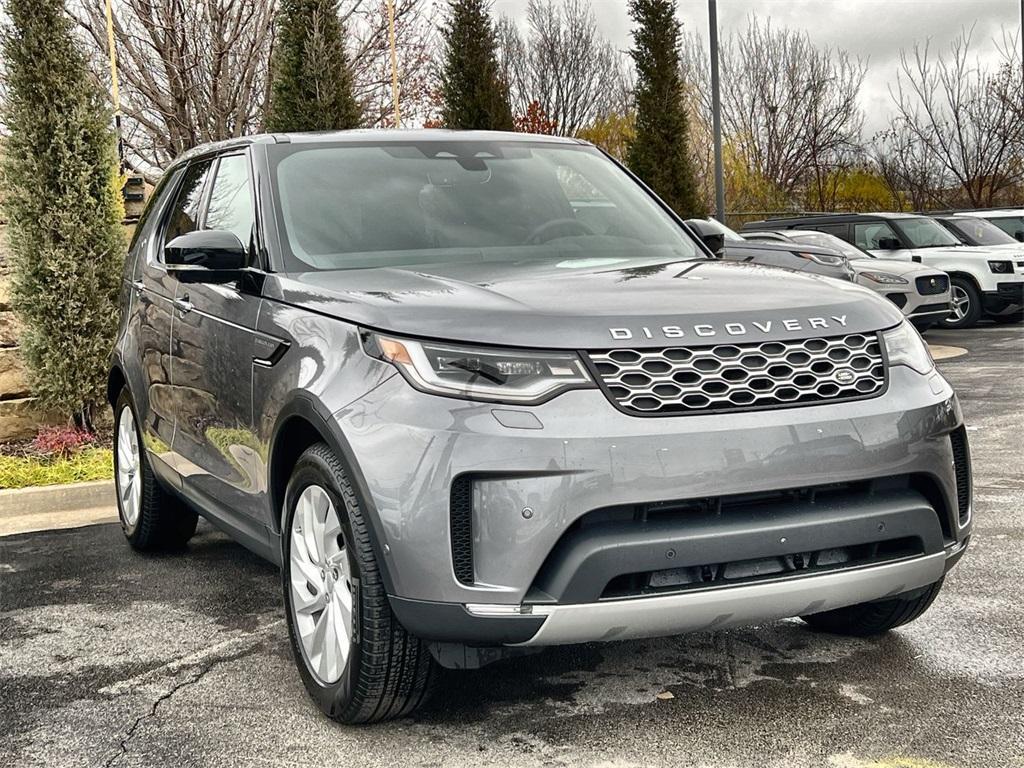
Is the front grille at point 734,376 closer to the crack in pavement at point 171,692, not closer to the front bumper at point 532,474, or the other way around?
the front bumper at point 532,474

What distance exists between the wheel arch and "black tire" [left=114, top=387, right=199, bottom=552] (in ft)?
5.99

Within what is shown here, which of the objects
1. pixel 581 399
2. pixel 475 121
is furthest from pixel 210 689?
pixel 475 121

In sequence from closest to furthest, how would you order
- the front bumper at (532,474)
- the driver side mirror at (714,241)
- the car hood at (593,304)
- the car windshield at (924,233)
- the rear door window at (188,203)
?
the front bumper at (532,474) → the car hood at (593,304) → the driver side mirror at (714,241) → the rear door window at (188,203) → the car windshield at (924,233)

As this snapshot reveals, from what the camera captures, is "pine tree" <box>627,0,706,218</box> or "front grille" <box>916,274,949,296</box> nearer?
"front grille" <box>916,274,949,296</box>

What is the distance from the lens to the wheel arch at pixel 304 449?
328cm

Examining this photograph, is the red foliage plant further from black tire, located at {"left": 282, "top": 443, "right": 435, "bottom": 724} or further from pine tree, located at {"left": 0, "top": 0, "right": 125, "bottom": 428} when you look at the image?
black tire, located at {"left": 282, "top": 443, "right": 435, "bottom": 724}

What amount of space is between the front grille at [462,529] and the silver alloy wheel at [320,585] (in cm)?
43

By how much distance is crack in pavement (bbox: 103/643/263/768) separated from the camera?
3502mm

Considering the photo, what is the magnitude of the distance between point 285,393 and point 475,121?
1608 cm

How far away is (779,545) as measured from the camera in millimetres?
3211

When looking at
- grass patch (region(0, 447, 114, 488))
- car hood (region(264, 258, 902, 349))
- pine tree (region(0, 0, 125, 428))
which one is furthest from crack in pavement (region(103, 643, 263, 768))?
pine tree (region(0, 0, 125, 428))

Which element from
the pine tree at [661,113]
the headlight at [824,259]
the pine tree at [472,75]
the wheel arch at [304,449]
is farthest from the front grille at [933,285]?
the wheel arch at [304,449]

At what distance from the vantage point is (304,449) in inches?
152

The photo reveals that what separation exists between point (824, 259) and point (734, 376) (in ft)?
39.5
